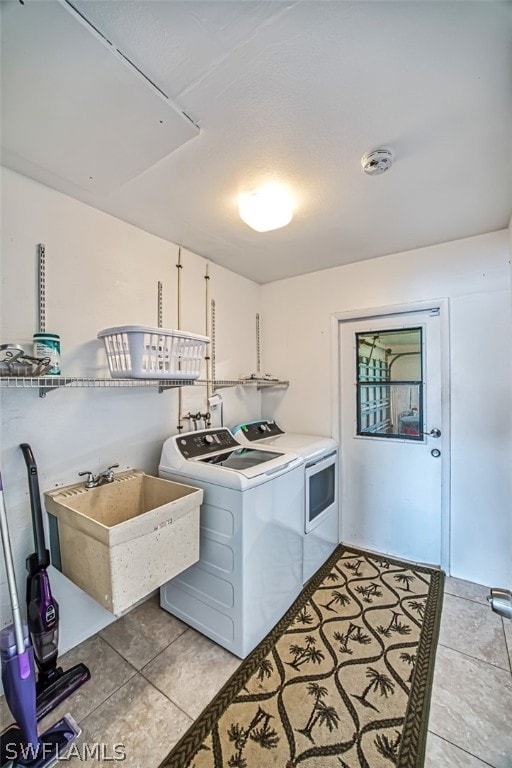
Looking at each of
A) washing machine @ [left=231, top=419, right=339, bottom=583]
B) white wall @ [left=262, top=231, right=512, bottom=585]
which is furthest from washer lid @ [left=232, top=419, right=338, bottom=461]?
white wall @ [left=262, top=231, right=512, bottom=585]

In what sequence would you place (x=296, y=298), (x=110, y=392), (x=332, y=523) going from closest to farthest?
(x=110, y=392)
(x=332, y=523)
(x=296, y=298)

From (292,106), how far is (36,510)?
2003mm

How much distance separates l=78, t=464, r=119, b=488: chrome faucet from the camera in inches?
66.1

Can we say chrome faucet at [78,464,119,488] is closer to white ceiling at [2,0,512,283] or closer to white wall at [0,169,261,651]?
white wall at [0,169,261,651]

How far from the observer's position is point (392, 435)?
8.36 feet

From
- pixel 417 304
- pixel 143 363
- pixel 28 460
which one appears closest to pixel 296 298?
pixel 417 304

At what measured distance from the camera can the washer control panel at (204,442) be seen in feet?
6.62

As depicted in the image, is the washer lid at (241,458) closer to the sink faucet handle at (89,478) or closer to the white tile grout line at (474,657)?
the sink faucet handle at (89,478)

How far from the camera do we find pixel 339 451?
2.76 metres

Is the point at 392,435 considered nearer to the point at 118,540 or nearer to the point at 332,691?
the point at 332,691

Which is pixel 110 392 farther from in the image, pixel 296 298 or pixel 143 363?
pixel 296 298

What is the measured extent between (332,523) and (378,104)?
8.55 feet

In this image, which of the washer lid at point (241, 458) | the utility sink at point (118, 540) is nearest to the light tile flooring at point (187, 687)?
the utility sink at point (118, 540)

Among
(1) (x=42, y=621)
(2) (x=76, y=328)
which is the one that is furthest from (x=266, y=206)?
(1) (x=42, y=621)
